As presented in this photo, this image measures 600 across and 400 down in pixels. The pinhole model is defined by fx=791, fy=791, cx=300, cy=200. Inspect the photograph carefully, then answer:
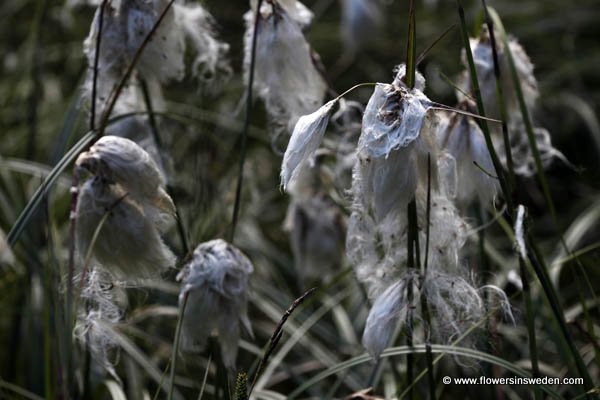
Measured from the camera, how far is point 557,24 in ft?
8.24

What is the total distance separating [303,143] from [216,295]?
0.27m

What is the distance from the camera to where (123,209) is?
849 millimetres

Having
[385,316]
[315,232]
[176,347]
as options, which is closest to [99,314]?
[176,347]

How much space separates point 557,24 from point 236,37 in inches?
44.1

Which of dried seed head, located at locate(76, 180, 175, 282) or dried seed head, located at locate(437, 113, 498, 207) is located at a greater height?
dried seed head, located at locate(437, 113, 498, 207)

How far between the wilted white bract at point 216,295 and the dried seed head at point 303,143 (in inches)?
8.7

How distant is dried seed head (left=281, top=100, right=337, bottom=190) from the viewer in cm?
74

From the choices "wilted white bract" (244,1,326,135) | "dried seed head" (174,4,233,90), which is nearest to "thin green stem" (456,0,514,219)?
"wilted white bract" (244,1,326,135)

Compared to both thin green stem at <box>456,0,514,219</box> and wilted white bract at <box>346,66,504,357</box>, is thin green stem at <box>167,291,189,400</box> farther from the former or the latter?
thin green stem at <box>456,0,514,219</box>

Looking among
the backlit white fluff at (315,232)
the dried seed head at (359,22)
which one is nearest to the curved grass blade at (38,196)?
the backlit white fluff at (315,232)

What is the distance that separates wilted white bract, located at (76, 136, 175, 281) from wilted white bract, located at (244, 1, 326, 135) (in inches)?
13.0

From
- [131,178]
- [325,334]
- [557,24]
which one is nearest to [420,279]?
[131,178]

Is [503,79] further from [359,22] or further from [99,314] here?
[359,22]

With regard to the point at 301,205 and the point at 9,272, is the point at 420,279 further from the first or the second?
the point at 9,272
